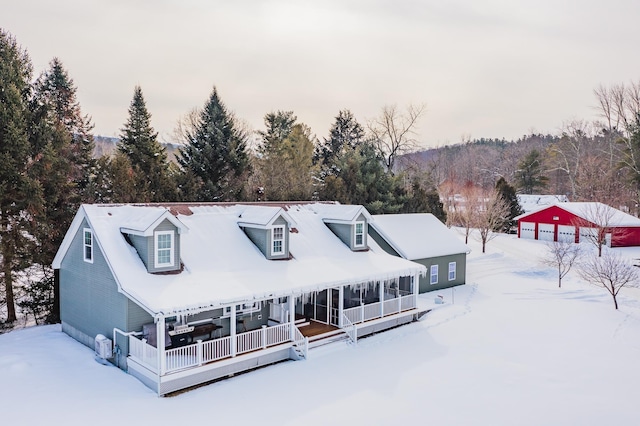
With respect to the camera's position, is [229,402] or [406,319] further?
[406,319]

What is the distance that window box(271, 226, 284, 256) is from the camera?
55.3 feet

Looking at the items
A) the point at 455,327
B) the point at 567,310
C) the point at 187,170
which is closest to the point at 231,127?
the point at 187,170

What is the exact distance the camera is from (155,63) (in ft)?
69.7

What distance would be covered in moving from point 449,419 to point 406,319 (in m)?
8.17

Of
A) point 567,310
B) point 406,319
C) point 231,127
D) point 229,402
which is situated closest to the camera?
point 229,402

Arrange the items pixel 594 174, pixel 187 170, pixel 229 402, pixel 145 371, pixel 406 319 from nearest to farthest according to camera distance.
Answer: pixel 229 402, pixel 145 371, pixel 406 319, pixel 187 170, pixel 594 174

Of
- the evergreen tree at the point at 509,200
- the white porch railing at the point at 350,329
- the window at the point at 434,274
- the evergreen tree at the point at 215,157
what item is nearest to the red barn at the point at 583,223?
the evergreen tree at the point at 509,200

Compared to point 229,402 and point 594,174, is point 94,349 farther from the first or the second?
point 594,174

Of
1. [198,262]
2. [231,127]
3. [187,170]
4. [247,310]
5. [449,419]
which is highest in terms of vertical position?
[231,127]

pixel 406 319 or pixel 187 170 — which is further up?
pixel 187 170

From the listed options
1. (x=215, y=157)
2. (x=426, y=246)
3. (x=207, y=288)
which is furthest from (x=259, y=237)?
(x=215, y=157)

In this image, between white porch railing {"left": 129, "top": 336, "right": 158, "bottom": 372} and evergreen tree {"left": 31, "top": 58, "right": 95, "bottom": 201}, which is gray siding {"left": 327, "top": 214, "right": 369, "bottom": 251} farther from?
evergreen tree {"left": 31, "top": 58, "right": 95, "bottom": 201}

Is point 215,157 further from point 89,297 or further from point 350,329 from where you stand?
point 350,329

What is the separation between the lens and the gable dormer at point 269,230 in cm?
1669
